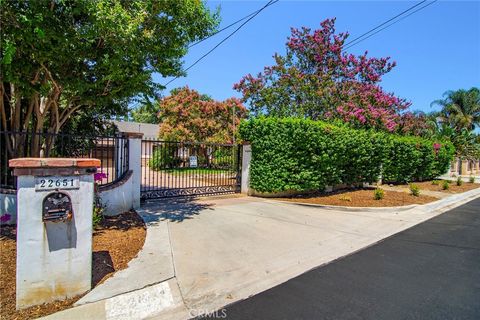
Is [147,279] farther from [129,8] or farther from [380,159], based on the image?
[380,159]

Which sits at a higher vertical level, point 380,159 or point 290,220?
point 380,159

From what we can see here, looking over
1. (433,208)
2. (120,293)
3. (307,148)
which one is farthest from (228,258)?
(433,208)

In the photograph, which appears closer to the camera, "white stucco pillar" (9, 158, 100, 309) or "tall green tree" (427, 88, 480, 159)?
"white stucco pillar" (9, 158, 100, 309)

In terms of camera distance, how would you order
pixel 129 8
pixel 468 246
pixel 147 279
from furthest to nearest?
pixel 468 246 < pixel 129 8 < pixel 147 279

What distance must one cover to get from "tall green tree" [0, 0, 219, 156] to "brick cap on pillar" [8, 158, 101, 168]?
A: 89.6 inches

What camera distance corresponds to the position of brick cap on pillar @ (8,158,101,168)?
2996 mm

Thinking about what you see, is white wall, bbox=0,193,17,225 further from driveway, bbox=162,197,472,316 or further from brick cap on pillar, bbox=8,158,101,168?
brick cap on pillar, bbox=8,158,101,168

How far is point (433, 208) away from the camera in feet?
34.5

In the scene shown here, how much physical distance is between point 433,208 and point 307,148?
15.6 feet

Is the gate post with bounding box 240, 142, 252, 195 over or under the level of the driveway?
over

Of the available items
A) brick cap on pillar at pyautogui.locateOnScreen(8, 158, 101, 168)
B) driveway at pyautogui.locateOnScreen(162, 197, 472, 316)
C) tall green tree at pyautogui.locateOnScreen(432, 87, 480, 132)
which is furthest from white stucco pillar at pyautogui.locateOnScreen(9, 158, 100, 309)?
tall green tree at pyautogui.locateOnScreen(432, 87, 480, 132)

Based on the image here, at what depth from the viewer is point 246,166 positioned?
36.8 ft

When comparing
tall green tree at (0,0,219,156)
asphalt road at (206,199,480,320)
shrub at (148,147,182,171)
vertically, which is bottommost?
asphalt road at (206,199,480,320)

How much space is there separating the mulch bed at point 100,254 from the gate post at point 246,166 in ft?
16.1
